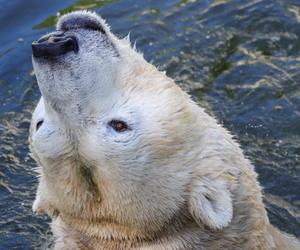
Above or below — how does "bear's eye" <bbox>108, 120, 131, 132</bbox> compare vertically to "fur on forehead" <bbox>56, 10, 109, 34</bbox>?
below

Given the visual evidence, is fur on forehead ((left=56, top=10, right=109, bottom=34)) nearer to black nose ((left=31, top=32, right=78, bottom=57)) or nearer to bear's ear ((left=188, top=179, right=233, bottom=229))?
black nose ((left=31, top=32, right=78, bottom=57))

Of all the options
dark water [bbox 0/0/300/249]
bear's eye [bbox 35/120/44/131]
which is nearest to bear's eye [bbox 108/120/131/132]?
bear's eye [bbox 35/120/44/131]

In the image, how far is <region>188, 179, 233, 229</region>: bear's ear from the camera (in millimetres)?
4578

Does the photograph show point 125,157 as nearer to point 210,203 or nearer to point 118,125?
point 118,125

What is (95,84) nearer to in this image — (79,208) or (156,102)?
(156,102)

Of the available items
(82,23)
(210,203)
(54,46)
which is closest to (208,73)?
(210,203)

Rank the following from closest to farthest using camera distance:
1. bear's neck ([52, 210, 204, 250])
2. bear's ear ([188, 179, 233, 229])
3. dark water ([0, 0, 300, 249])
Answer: bear's ear ([188, 179, 233, 229]) → bear's neck ([52, 210, 204, 250]) → dark water ([0, 0, 300, 249])

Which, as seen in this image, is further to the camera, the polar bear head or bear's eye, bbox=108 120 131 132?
bear's eye, bbox=108 120 131 132

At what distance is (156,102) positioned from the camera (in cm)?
461

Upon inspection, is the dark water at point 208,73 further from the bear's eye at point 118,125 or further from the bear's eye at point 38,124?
the bear's eye at point 118,125

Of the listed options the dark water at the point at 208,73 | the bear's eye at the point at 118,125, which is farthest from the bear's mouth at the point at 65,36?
the dark water at the point at 208,73

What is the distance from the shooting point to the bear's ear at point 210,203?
4.58m

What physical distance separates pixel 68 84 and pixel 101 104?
29 cm

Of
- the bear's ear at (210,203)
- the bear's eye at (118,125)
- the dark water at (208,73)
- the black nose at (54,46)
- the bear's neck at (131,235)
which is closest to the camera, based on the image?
the black nose at (54,46)
